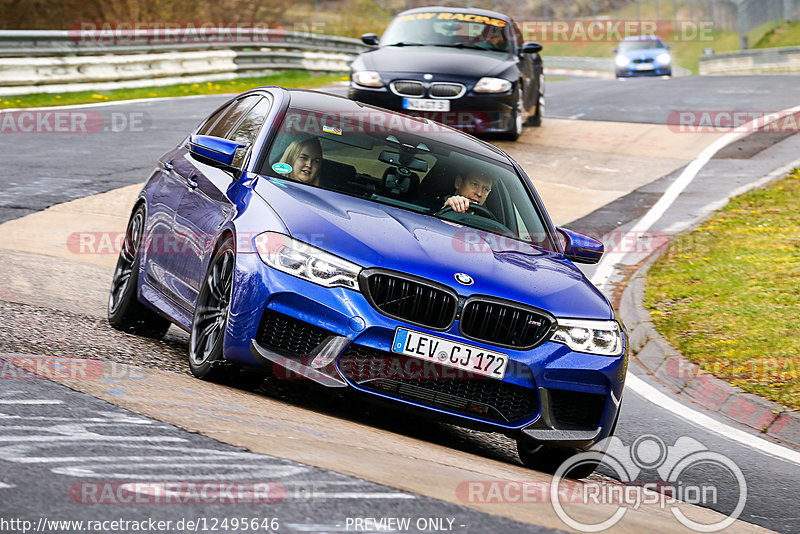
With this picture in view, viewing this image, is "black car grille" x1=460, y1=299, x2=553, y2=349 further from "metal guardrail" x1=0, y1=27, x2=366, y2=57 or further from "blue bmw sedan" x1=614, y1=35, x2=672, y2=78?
"blue bmw sedan" x1=614, y1=35, x2=672, y2=78

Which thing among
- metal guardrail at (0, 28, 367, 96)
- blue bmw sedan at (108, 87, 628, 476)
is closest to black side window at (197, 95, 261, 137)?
blue bmw sedan at (108, 87, 628, 476)

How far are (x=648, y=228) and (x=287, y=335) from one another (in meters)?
8.44

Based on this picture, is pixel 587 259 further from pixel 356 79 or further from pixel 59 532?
pixel 356 79

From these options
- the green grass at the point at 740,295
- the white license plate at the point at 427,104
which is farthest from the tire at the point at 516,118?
the green grass at the point at 740,295

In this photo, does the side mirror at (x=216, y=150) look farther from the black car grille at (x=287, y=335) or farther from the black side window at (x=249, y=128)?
the black car grille at (x=287, y=335)

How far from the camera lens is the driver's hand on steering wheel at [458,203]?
6645 mm

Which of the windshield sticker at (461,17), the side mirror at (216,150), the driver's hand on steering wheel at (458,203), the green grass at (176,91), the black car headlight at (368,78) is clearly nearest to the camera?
the side mirror at (216,150)

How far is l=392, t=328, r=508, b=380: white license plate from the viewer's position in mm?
5254

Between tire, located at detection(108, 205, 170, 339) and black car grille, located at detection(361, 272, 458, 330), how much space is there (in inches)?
92.6

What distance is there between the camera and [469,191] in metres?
6.80

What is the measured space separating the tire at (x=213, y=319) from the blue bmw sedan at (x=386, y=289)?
0.01 m

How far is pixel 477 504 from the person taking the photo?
3.99 m

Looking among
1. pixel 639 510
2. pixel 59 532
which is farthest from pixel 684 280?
pixel 59 532

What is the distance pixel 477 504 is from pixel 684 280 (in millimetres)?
7243
